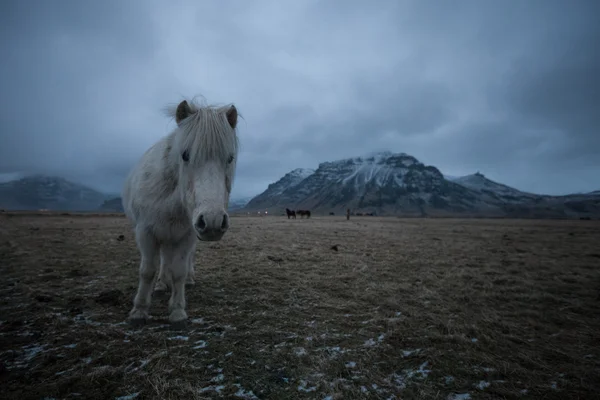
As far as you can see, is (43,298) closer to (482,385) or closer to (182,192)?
(182,192)

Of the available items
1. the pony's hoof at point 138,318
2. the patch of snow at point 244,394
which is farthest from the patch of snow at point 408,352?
the pony's hoof at point 138,318

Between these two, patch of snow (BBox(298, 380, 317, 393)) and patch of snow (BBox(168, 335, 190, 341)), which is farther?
patch of snow (BBox(168, 335, 190, 341))

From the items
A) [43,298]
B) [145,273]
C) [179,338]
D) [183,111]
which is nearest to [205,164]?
[183,111]

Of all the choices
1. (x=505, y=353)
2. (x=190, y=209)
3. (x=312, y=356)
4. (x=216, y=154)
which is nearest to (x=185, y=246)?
(x=190, y=209)

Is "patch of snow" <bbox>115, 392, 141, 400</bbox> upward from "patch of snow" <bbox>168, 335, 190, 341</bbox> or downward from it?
upward

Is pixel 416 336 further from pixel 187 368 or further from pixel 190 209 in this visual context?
pixel 190 209

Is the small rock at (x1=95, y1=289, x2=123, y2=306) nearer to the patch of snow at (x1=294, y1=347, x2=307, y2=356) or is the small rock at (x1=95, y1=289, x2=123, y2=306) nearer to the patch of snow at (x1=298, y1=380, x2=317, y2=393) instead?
the patch of snow at (x1=294, y1=347, x2=307, y2=356)

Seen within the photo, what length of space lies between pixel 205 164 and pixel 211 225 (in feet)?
3.24

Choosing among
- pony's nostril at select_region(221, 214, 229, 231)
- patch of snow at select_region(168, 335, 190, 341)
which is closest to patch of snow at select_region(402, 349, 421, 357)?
pony's nostril at select_region(221, 214, 229, 231)

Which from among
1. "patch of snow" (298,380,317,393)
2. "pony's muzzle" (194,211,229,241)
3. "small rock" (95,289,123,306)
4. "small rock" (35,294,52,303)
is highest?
"pony's muzzle" (194,211,229,241)

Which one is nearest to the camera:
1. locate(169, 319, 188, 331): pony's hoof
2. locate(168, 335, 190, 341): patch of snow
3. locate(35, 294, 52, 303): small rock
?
locate(168, 335, 190, 341): patch of snow

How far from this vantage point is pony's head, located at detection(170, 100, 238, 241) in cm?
307

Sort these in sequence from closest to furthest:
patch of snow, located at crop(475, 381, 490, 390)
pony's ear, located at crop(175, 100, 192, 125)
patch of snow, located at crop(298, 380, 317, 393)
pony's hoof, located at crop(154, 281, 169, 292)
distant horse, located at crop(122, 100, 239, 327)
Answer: patch of snow, located at crop(298, 380, 317, 393), patch of snow, located at crop(475, 381, 490, 390), distant horse, located at crop(122, 100, 239, 327), pony's ear, located at crop(175, 100, 192, 125), pony's hoof, located at crop(154, 281, 169, 292)

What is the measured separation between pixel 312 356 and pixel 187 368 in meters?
1.58
